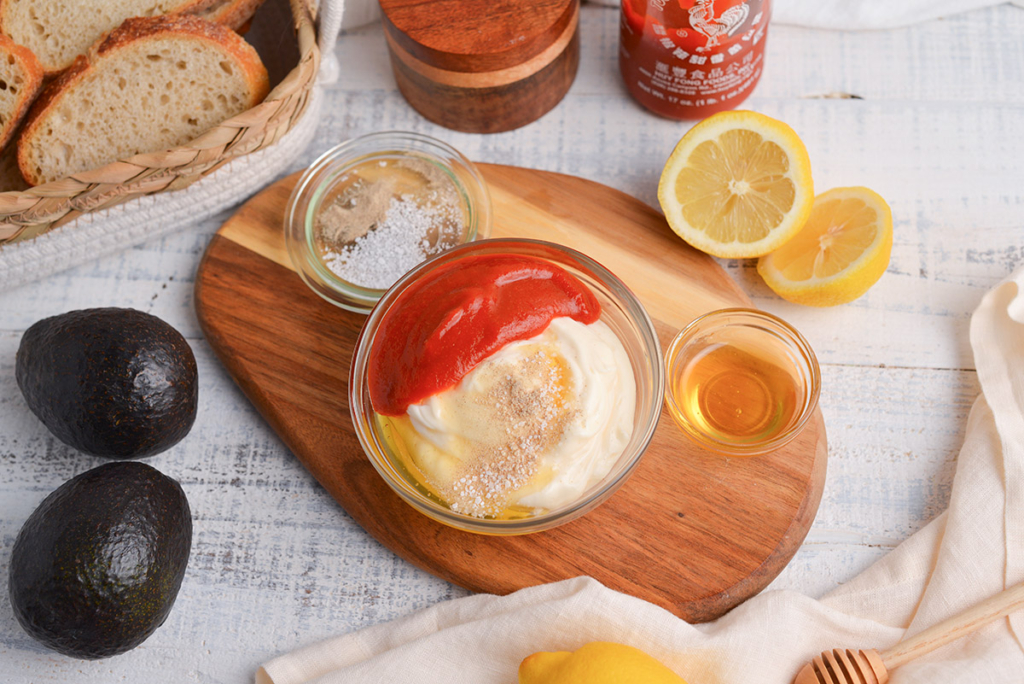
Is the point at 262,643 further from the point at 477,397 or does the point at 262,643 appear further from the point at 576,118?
the point at 576,118

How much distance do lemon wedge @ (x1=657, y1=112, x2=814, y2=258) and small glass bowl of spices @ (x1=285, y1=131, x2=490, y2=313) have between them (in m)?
0.45

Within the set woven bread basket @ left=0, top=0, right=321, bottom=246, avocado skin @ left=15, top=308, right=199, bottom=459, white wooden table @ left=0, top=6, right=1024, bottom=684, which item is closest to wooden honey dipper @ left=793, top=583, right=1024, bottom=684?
white wooden table @ left=0, top=6, right=1024, bottom=684

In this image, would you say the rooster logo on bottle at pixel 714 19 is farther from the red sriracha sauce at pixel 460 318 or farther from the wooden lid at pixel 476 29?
the red sriracha sauce at pixel 460 318

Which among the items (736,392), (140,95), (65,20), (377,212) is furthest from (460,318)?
(65,20)

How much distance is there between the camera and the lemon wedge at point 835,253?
1.79 m

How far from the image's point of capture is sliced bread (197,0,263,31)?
6.28 ft

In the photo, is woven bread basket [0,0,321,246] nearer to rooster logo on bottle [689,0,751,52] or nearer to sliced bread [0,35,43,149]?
sliced bread [0,35,43,149]

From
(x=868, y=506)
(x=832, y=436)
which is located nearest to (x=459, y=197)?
(x=832, y=436)

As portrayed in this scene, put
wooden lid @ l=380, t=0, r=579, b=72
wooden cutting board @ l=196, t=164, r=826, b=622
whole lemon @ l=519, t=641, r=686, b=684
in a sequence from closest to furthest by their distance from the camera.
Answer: whole lemon @ l=519, t=641, r=686, b=684, wooden cutting board @ l=196, t=164, r=826, b=622, wooden lid @ l=380, t=0, r=579, b=72

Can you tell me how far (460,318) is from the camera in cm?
158

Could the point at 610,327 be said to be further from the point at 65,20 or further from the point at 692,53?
the point at 65,20

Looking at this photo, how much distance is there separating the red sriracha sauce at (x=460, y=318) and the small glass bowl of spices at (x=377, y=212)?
0.54ft

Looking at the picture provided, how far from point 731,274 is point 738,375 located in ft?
0.86

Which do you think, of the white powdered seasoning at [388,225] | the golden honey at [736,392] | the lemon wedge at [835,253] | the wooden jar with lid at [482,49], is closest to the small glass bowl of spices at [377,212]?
the white powdered seasoning at [388,225]
